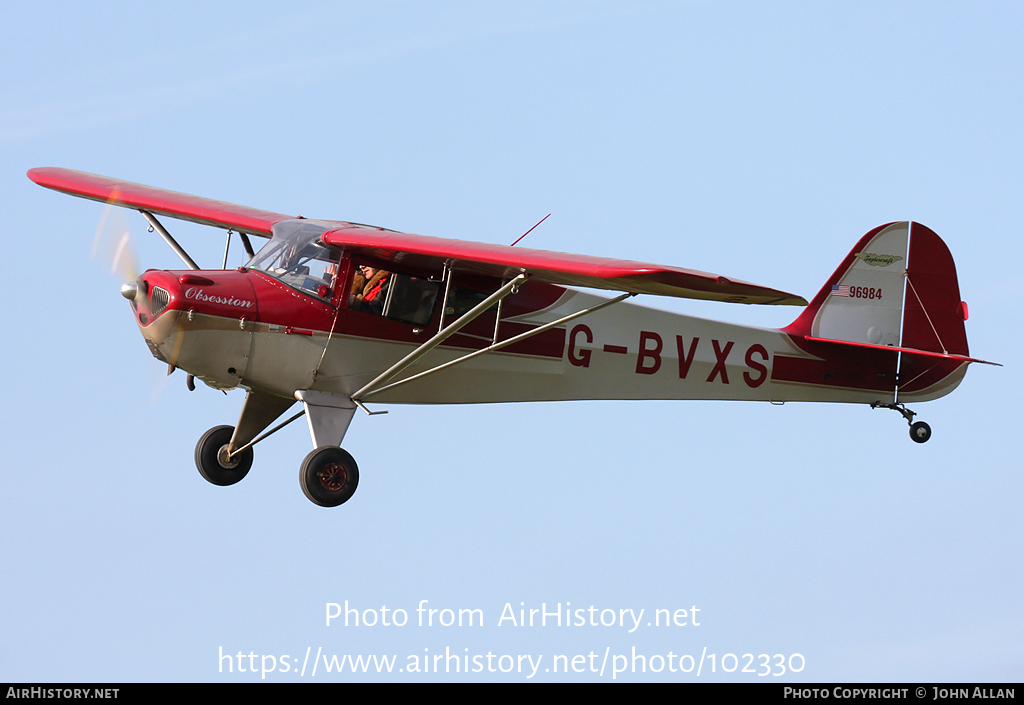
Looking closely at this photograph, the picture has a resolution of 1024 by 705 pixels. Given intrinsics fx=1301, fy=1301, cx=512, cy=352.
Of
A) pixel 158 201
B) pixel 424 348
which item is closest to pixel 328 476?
pixel 424 348

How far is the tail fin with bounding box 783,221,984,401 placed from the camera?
15.1m

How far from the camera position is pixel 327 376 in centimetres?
1245

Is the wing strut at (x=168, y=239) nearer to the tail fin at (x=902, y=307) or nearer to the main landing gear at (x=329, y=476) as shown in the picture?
the main landing gear at (x=329, y=476)

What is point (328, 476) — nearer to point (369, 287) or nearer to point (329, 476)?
point (329, 476)

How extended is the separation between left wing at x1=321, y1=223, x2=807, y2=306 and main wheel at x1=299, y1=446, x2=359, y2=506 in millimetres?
1932

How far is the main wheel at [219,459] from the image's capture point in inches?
525

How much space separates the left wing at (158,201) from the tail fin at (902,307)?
6208 millimetres

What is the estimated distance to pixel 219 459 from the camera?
13383mm

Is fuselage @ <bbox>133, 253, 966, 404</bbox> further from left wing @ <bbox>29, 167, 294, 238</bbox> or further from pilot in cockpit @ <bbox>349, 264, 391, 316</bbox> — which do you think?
left wing @ <bbox>29, 167, 294, 238</bbox>

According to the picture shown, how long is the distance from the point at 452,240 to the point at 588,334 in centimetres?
229

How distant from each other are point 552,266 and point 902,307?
5.81 metres

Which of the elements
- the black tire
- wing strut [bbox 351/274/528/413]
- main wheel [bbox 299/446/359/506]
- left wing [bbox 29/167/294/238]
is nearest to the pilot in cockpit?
wing strut [bbox 351/274/528/413]

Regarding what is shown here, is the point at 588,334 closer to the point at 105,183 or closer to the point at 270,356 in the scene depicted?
the point at 270,356

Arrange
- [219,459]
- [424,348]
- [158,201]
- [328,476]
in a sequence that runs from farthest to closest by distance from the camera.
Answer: [158,201]
[219,459]
[424,348]
[328,476]
